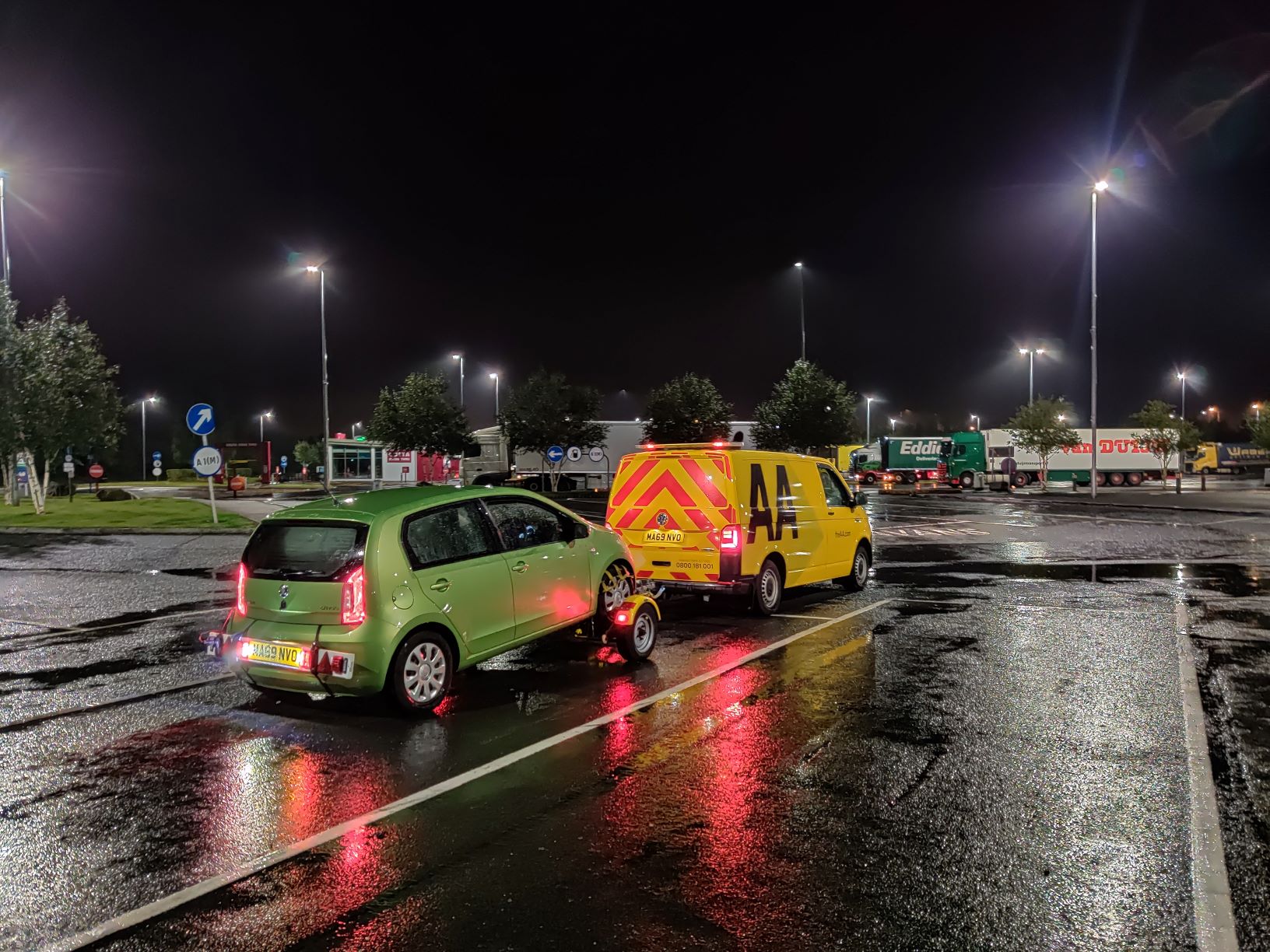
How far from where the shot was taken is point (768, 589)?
32.5 feet

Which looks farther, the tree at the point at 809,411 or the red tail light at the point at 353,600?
the tree at the point at 809,411

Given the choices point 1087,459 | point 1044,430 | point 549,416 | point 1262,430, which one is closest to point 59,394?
point 549,416

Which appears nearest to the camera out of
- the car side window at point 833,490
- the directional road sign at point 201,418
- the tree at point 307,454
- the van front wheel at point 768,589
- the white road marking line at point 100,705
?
the white road marking line at point 100,705

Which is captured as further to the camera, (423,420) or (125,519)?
(423,420)

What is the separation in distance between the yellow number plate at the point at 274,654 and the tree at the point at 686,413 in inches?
1888

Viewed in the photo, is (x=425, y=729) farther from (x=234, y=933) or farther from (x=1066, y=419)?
(x=1066, y=419)

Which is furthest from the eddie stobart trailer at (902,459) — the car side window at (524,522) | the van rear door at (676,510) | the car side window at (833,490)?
the car side window at (524,522)

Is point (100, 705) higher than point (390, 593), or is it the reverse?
point (390, 593)

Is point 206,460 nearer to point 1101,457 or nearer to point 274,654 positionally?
point 274,654

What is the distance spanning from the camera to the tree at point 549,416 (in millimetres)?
50875

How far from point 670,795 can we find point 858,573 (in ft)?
25.9

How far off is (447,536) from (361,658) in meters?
1.11

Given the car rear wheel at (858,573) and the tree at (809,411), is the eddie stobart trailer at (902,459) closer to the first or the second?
the tree at (809,411)

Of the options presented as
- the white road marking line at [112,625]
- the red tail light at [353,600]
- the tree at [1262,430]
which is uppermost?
the tree at [1262,430]
